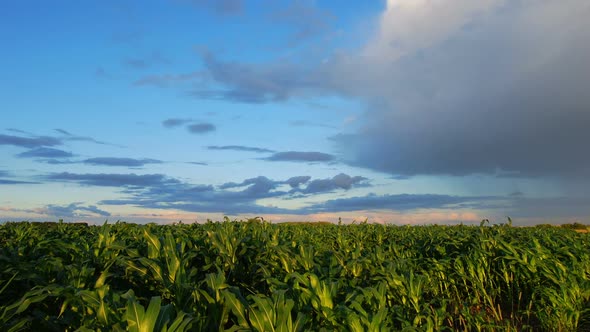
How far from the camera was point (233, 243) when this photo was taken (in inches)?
235

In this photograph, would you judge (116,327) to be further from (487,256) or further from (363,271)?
(487,256)

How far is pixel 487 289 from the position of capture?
798 cm

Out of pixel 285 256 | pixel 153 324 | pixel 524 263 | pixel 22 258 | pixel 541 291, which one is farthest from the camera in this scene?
pixel 524 263

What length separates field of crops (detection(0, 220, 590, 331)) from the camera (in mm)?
3662

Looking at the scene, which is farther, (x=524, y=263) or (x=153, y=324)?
(x=524, y=263)

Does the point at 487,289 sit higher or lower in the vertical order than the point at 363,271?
lower

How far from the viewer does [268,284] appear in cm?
539

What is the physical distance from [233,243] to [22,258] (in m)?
2.80

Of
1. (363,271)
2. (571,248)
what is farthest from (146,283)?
(571,248)

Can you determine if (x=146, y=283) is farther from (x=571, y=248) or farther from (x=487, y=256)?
(x=571, y=248)

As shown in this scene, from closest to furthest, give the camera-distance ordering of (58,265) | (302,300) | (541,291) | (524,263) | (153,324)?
(153,324), (302,300), (58,265), (541,291), (524,263)

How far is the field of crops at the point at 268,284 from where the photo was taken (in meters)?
3.66

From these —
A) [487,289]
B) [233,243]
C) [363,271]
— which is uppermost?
[233,243]

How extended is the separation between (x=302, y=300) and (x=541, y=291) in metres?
4.81
